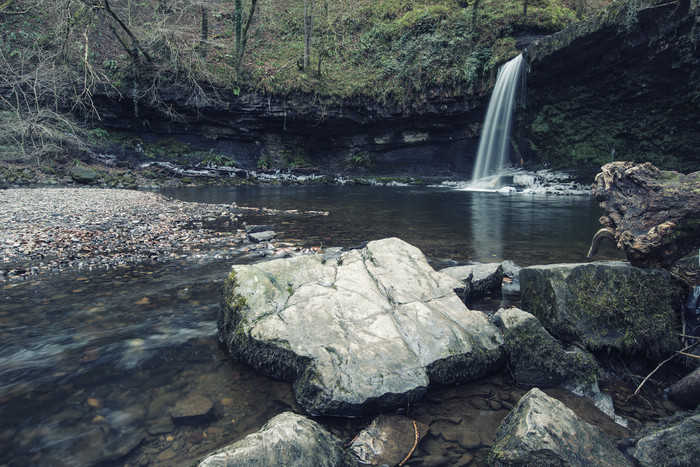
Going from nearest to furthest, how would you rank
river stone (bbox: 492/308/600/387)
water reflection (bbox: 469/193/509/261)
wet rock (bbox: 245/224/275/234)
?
river stone (bbox: 492/308/600/387) → water reflection (bbox: 469/193/509/261) → wet rock (bbox: 245/224/275/234)

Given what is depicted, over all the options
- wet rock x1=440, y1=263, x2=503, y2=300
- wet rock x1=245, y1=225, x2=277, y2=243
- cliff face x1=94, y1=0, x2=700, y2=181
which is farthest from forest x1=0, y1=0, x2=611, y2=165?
wet rock x1=440, y1=263, x2=503, y2=300

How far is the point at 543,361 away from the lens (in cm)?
319

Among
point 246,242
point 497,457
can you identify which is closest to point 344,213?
point 246,242

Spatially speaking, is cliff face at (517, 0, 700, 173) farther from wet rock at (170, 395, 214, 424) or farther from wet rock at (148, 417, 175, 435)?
wet rock at (148, 417, 175, 435)

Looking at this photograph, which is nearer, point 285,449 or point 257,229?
point 285,449

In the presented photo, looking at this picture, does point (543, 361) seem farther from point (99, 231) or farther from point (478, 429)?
point (99, 231)

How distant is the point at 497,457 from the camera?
7.52 feet

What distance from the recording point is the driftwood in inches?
138

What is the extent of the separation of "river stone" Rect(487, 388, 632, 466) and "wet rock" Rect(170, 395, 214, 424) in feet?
7.19

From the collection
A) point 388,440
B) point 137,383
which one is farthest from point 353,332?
point 137,383

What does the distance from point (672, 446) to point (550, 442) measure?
0.88m

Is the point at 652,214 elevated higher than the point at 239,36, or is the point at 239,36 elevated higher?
the point at 239,36

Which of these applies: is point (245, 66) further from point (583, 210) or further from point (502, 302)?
point (502, 302)

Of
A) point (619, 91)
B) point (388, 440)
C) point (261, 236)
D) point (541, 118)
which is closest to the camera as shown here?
point (388, 440)
